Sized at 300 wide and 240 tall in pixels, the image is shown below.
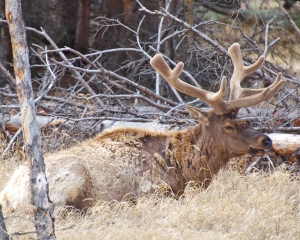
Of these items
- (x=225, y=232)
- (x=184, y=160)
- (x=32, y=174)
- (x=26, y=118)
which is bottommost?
(x=225, y=232)

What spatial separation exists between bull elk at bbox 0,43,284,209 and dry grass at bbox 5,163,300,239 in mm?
208

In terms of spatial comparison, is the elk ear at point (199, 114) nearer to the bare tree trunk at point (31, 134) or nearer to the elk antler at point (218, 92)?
the elk antler at point (218, 92)

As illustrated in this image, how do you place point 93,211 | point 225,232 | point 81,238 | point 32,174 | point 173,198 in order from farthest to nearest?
point 173,198
point 93,211
point 225,232
point 81,238
point 32,174

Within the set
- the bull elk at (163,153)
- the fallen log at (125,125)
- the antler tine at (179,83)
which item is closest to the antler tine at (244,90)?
the bull elk at (163,153)

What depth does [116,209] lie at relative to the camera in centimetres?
555

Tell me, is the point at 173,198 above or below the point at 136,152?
below

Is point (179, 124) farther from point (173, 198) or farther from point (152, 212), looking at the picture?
point (152, 212)

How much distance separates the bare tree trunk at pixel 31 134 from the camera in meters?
3.96

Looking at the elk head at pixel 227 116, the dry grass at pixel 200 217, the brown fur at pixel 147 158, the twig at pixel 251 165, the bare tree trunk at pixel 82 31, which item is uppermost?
the bare tree trunk at pixel 82 31

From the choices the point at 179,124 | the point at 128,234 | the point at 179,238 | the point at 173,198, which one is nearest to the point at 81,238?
the point at 128,234

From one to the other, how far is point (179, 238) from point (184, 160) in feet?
5.42

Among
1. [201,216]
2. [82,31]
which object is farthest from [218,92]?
[82,31]

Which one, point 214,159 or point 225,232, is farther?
point 214,159

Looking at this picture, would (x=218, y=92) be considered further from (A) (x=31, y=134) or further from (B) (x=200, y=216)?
(A) (x=31, y=134)
